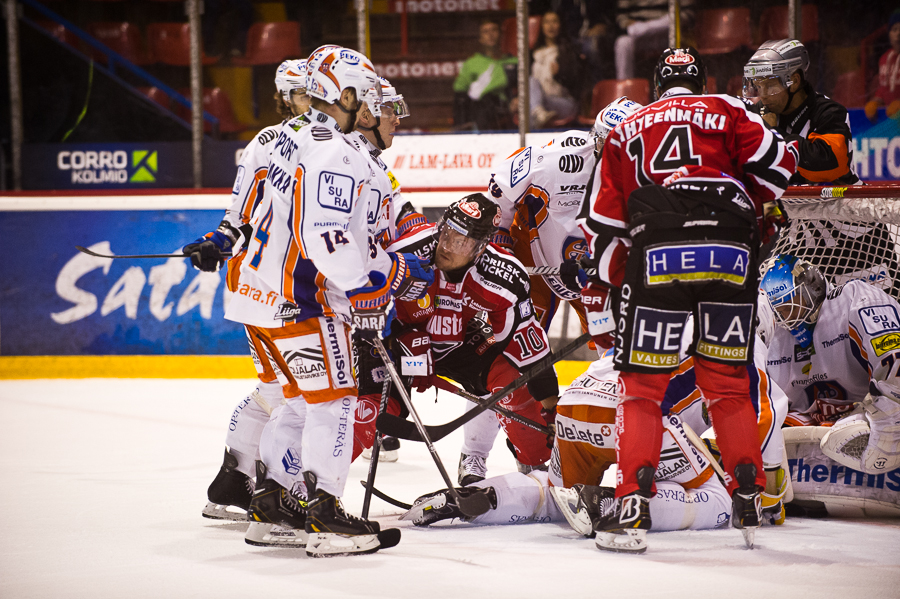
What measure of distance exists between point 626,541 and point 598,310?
90 centimetres

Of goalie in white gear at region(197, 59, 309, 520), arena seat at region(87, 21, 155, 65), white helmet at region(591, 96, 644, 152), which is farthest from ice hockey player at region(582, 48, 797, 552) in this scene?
arena seat at region(87, 21, 155, 65)

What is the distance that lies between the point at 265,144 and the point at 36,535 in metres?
1.35

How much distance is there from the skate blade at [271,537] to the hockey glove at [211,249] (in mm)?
795

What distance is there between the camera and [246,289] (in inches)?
103

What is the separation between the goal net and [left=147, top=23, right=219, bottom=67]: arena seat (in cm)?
460

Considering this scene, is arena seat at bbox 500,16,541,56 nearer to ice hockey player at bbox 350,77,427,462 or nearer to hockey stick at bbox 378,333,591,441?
ice hockey player at bbox 350,77,427,462

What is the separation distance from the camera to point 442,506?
279cm

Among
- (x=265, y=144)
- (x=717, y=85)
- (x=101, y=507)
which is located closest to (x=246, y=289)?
(x=265, y=144)

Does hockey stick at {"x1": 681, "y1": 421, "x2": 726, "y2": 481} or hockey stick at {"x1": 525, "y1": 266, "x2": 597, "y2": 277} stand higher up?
hockey stick at {"x1": 525, "y1": 266, "x2": 597, "y2": 277}

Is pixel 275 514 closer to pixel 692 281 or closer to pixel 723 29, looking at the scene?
pixel 692 281

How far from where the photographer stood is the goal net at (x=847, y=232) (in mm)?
3152

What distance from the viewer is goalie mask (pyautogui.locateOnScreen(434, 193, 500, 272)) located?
312 cm

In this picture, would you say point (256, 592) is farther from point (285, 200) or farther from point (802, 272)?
point (802, 272)

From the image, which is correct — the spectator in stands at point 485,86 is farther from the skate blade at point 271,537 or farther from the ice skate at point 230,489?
the skate blade at point 271,537
